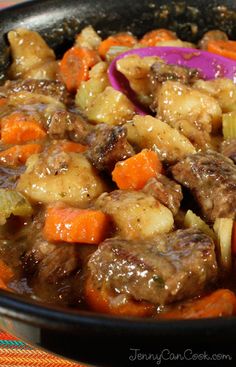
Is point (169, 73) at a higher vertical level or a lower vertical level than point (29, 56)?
lower

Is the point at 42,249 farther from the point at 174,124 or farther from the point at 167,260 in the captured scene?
the point at 174,124

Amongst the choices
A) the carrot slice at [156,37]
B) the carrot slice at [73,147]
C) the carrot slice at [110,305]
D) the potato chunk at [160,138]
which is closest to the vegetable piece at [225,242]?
the carrot slice at [110,305]

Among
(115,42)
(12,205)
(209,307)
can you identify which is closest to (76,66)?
(115,42)

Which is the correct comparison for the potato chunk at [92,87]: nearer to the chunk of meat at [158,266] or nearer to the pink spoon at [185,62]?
the pink spoon at [185,62]

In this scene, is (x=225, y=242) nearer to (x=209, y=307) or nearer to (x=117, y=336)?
(x=209, y=307)

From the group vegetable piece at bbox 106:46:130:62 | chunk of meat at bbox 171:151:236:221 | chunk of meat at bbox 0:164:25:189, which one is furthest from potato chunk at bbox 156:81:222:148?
chunk of meat at bbox 0:164:25:189

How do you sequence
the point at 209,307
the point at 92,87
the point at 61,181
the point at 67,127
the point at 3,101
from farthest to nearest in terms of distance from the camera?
the point at 92,87
the point at 3,101
the point at 67,127
the point at 61,181
the point at 209,307
